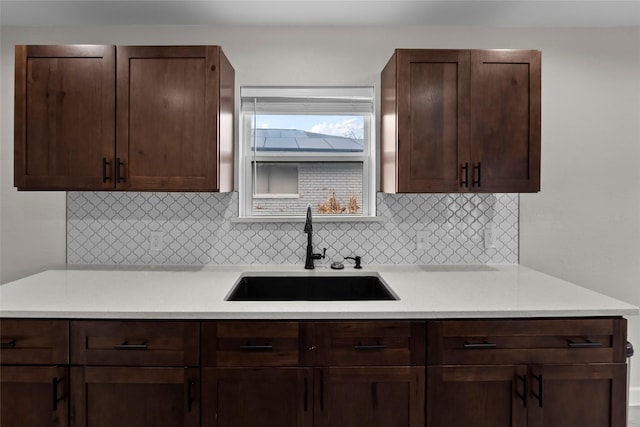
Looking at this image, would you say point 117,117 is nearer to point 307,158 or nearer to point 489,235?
point 307,158

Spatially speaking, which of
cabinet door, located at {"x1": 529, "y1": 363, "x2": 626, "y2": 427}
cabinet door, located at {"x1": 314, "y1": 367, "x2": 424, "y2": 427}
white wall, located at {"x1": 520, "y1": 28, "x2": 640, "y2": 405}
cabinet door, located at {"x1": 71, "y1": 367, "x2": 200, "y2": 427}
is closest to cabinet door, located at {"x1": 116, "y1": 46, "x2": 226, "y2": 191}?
cabinet door, located at {"x1": 71, "y1": 367, "x2": 200, "y2": 427}

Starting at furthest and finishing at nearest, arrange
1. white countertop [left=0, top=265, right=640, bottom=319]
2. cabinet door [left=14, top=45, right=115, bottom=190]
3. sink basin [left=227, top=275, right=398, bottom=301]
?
sink basin [left=227, top=275, right=398, bottom=301]
cabinet door [left=14, top=45, right=115, bottom=190]
white countertop [left=0, top=265, right=640, bottom=319]

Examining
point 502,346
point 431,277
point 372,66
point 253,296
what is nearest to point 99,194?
point 253,296

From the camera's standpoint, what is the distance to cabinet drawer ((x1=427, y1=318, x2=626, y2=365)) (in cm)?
161

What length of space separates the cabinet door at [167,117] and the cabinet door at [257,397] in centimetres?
92

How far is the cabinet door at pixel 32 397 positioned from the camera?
1.59 meters

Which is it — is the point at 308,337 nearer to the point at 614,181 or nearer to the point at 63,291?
the point at 63,291

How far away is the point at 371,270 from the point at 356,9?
1.46 meters

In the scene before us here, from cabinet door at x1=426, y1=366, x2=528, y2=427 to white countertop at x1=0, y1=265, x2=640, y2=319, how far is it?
0.23 m

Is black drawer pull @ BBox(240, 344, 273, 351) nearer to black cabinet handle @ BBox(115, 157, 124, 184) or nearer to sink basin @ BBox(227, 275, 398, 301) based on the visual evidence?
sink basin @ BBox(227, 275, 398, 301)

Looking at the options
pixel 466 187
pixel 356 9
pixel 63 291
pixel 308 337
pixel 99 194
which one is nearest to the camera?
pixel 308 337

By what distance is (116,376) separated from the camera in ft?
5.22

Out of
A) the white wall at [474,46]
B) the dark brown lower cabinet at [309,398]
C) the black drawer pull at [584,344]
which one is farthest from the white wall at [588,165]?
the dark brown lower cabinet at [309,398]

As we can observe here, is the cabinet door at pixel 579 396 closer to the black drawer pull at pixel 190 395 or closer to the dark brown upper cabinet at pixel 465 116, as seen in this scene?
the dark brown upper cabinet at pixel 465 116
